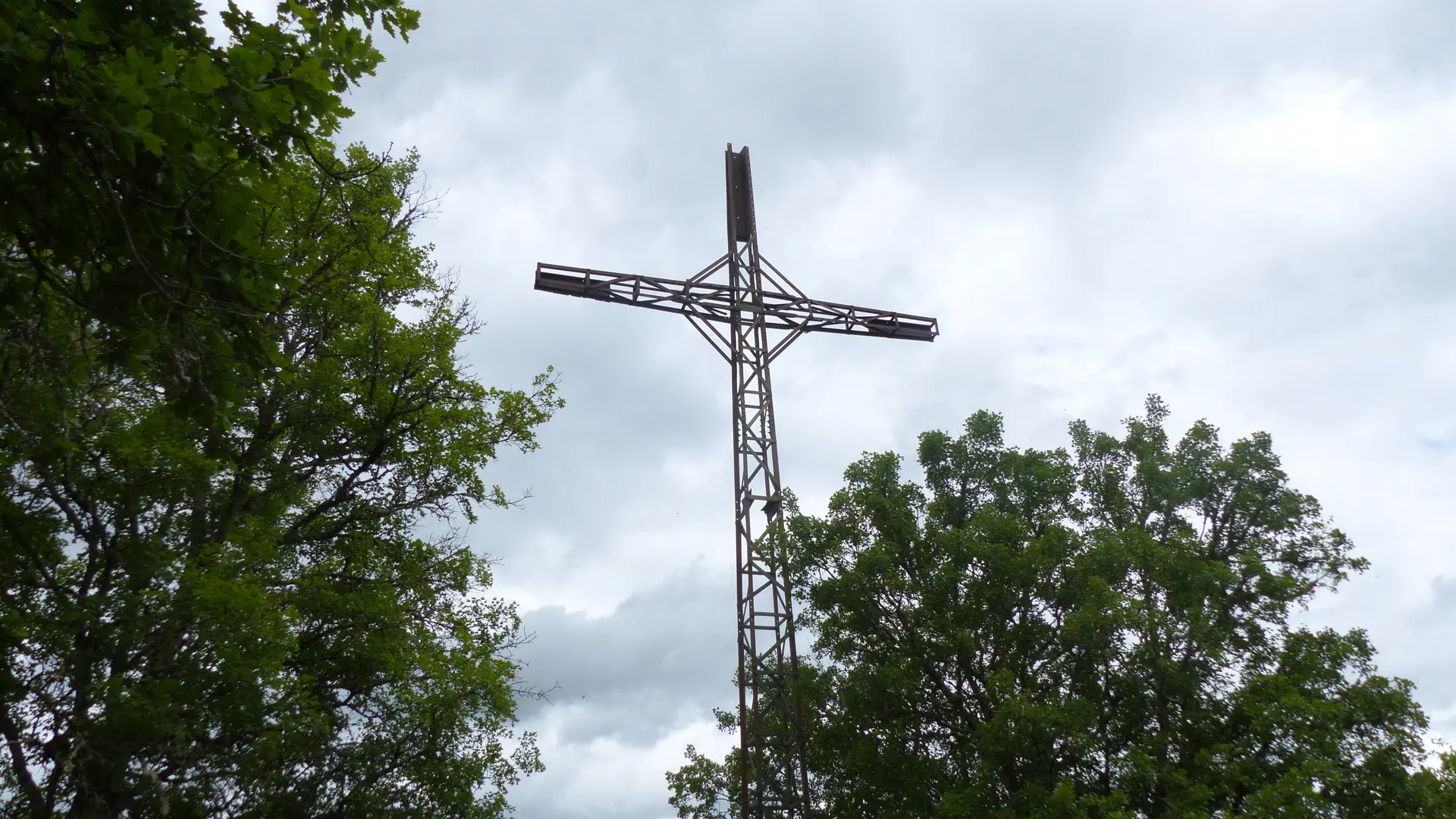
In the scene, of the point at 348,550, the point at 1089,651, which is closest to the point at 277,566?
the point at 348,550

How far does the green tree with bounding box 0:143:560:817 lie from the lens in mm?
8172

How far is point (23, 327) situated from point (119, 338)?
0.45 metres

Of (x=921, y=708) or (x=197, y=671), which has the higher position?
(x=921, y=708)

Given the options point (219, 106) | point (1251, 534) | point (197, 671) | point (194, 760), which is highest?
point (1251, 534)

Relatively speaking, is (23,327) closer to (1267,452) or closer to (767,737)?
(767,737)

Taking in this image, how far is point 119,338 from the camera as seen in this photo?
5793 millimetres

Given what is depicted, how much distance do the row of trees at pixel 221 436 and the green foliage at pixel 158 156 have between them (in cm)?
2

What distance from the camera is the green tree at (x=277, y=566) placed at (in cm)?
817

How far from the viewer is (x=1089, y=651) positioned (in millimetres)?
13102

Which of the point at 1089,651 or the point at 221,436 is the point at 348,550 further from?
the point at 1089,651

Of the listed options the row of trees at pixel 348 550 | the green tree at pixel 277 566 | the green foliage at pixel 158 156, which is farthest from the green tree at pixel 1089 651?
the green foliage at pixel 158 156

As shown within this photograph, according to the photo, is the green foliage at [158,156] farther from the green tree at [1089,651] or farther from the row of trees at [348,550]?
the green tree at [1089,651]

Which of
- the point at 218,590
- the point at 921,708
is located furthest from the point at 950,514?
the point at 218,590

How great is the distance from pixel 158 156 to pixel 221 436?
20.5 feet
